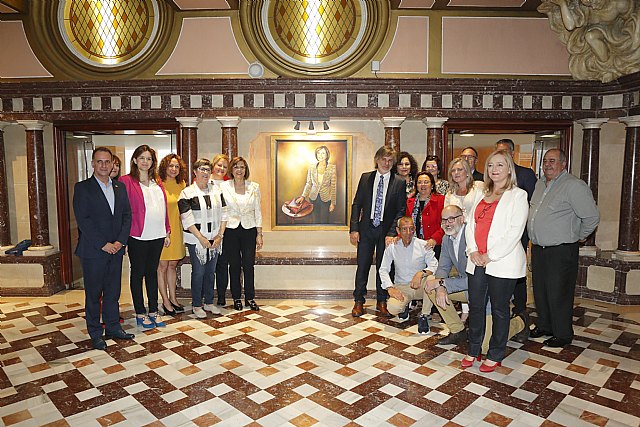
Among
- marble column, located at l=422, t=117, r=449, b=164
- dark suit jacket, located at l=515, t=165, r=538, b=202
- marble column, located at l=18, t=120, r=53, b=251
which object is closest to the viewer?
dark suit jacket, located at l=515, t=165, r=538, b=202

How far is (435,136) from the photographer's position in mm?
5242

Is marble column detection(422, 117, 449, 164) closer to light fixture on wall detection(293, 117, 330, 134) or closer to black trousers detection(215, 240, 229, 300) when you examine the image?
light fixture on wall detection(293, 117, 330, 134)

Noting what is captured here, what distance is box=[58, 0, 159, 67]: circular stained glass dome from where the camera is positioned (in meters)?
5.26

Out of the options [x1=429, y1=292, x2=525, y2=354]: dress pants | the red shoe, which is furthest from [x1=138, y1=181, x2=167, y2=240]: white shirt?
the red shoe

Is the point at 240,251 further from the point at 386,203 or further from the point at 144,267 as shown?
the point at 386,203

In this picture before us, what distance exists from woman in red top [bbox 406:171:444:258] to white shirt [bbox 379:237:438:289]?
3.9 inches

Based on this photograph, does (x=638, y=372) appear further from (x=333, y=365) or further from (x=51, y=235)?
(x=51, y=235)

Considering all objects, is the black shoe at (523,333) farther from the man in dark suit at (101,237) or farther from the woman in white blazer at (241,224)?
the man in dark suit at (101,237)

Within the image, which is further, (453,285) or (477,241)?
(453,285)

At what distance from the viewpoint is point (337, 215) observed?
224 inches

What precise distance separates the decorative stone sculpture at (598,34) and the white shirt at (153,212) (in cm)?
451

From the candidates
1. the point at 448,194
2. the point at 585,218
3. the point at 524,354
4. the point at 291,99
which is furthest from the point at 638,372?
the point at 291,99

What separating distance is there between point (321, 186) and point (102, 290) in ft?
9.06

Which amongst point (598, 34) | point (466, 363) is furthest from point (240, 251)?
point (598, 34)
